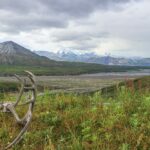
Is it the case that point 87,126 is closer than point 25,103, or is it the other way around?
point 25,103

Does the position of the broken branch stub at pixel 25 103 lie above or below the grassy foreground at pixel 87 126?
above

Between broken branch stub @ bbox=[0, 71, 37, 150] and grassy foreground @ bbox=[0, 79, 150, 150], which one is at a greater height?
broken branch stub @ bbox=[0, 71, 37, 150]

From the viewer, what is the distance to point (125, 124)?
10.2 metres

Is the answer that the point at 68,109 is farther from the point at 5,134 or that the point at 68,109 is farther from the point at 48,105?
the point at 5,134

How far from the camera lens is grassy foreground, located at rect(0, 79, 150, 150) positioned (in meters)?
8.77

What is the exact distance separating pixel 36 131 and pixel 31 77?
454cm

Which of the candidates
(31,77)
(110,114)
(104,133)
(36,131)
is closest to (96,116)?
(110,114)

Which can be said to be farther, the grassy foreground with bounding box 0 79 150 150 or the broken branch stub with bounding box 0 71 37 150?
the grassy foreground with bounding box 0 79 150 150

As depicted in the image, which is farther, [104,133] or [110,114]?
[110,114]

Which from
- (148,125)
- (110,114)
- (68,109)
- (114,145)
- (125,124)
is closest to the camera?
(114,145)

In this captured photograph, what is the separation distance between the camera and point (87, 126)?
10.3 metres

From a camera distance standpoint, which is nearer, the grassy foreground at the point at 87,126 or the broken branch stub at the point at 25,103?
the broken branch stub at the point at 25,103

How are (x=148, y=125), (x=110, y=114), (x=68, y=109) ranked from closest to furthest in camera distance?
(x=148, y=125)
(x=110, y=114)
(x=68, y=109)

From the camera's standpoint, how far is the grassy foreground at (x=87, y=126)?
28.8ft
